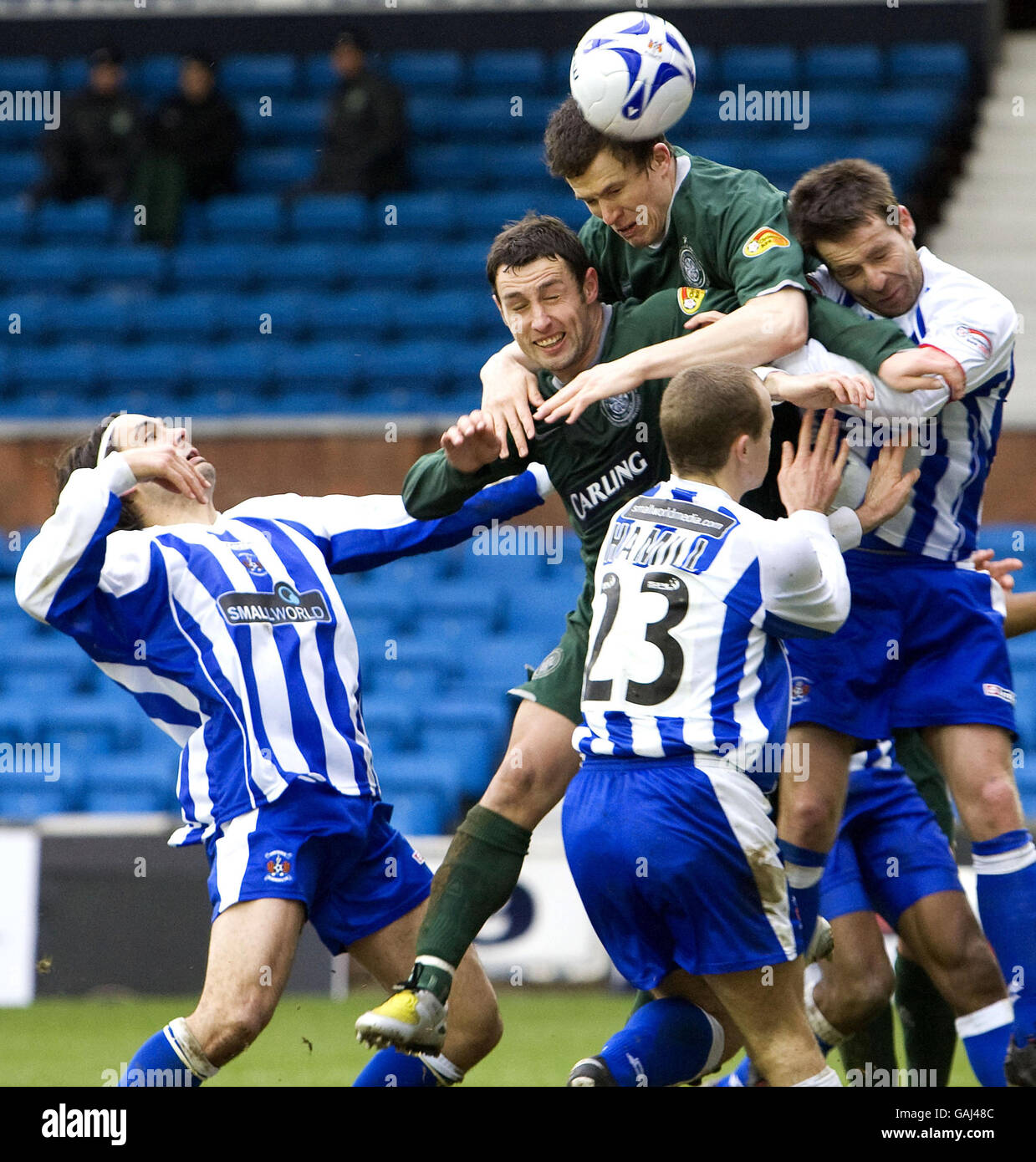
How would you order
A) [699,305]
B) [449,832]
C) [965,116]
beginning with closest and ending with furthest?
[699,305] < [449,832] < [965,116]

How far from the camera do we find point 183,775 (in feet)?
14.4

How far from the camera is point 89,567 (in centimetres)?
420

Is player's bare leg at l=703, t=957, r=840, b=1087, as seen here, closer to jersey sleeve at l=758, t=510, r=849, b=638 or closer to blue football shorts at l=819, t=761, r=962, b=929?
jersey sleeve at l=758, t=510, r=849, b=638

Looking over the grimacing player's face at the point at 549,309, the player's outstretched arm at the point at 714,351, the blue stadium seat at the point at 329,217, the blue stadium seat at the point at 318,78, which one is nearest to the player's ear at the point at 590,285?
the grimacing player's face at the point at 549,309

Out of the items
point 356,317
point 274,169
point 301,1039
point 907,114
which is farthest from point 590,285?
point 274,169

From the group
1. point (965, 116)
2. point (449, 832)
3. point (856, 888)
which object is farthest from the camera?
point (965, 116)

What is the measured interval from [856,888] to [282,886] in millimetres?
1875

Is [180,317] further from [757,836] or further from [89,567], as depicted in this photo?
[757,836]

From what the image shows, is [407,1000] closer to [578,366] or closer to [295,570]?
[295,570]

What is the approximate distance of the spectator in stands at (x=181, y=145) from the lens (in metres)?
12.6

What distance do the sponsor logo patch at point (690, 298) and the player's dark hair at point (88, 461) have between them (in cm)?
153

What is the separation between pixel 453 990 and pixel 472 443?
4.49ft

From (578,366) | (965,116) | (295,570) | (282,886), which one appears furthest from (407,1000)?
(965,116)

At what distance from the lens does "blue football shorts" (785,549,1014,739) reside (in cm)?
463
